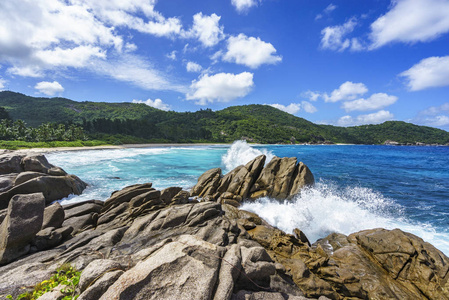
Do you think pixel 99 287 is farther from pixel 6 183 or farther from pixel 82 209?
pixel 6 183

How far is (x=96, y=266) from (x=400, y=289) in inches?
460

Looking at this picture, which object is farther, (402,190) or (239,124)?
(239,124)

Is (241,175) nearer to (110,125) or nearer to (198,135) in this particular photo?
(110,125)

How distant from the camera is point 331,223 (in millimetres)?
14969

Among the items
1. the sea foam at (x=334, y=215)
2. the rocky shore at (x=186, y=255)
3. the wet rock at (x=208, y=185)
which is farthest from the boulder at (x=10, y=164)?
the sea foam at (x=334, y=215)

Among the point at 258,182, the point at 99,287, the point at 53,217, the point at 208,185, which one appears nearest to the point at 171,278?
the point at 99,287

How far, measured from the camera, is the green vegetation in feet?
15.9

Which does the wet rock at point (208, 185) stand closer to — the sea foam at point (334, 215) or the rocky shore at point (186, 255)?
the sea foam at point (334, 215)

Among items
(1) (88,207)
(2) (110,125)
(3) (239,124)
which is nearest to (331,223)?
(1) (88,207)

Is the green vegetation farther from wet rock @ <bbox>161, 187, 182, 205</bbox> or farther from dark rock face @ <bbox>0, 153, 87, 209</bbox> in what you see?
dark rock face @ <bbox>0, 153, 87, 209</bbox>

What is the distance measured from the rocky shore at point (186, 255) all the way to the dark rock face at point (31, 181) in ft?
0.30

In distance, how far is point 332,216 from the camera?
51.7ft

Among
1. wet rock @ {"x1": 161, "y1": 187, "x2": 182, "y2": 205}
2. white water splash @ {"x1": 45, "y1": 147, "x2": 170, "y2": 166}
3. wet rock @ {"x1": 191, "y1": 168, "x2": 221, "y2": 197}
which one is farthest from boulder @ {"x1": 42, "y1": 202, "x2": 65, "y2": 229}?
white water splash @ {"x1": 45, "y1": 147, "x2": 170, "y2": 166}

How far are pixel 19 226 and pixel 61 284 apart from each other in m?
5.08
